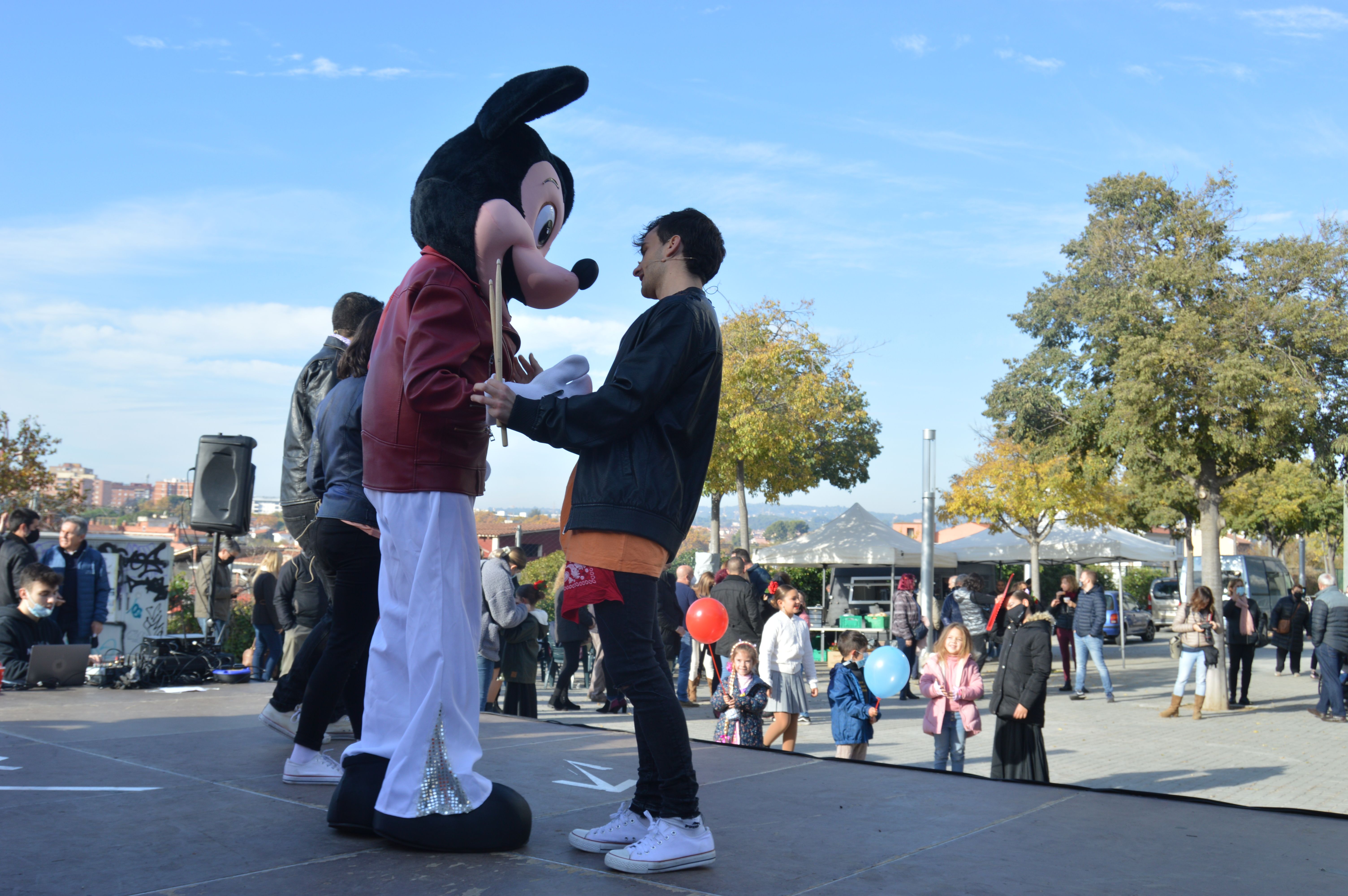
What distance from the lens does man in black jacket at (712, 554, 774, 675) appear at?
34.4 ft

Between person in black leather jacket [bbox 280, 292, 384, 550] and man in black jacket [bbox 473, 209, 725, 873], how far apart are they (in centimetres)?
184

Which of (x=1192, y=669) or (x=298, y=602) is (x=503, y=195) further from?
(x=1192, y=669)

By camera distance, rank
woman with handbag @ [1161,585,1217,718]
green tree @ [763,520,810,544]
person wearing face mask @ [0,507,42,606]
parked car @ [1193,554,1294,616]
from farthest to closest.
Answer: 1. green tree @ [763,520,810,544]
2. parked car @ [1193,554,1294,616]
3. woman with handbag @ [1161,585,1217,718]
4. person wearing face mask @ [0,507,42,606]

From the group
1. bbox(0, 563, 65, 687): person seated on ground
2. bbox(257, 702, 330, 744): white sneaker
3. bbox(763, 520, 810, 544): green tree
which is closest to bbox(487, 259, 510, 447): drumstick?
bbox(257, 702, 330, 744): white sneaker

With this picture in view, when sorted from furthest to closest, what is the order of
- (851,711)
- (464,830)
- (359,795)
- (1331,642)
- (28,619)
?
(1331,642) → (28,619) → (851,711) → (359,795) → (464,830)

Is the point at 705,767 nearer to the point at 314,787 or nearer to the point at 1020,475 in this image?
the point at 314,787

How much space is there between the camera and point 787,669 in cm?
795

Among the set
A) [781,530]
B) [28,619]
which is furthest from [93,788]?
[781,530]

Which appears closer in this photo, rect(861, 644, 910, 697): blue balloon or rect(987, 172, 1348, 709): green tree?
rect(861, 644, 910, 697): blue balloon

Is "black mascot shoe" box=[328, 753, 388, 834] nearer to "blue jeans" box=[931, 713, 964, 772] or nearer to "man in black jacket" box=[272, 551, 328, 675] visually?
"man in black jacket" box=[272, 551, 328, 675]

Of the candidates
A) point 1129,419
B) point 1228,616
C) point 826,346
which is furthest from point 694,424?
point 826,346

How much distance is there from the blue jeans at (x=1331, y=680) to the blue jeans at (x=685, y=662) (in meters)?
7.63

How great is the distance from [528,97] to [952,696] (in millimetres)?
5171

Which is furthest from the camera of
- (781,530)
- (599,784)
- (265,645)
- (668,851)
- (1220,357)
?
(781,530)
